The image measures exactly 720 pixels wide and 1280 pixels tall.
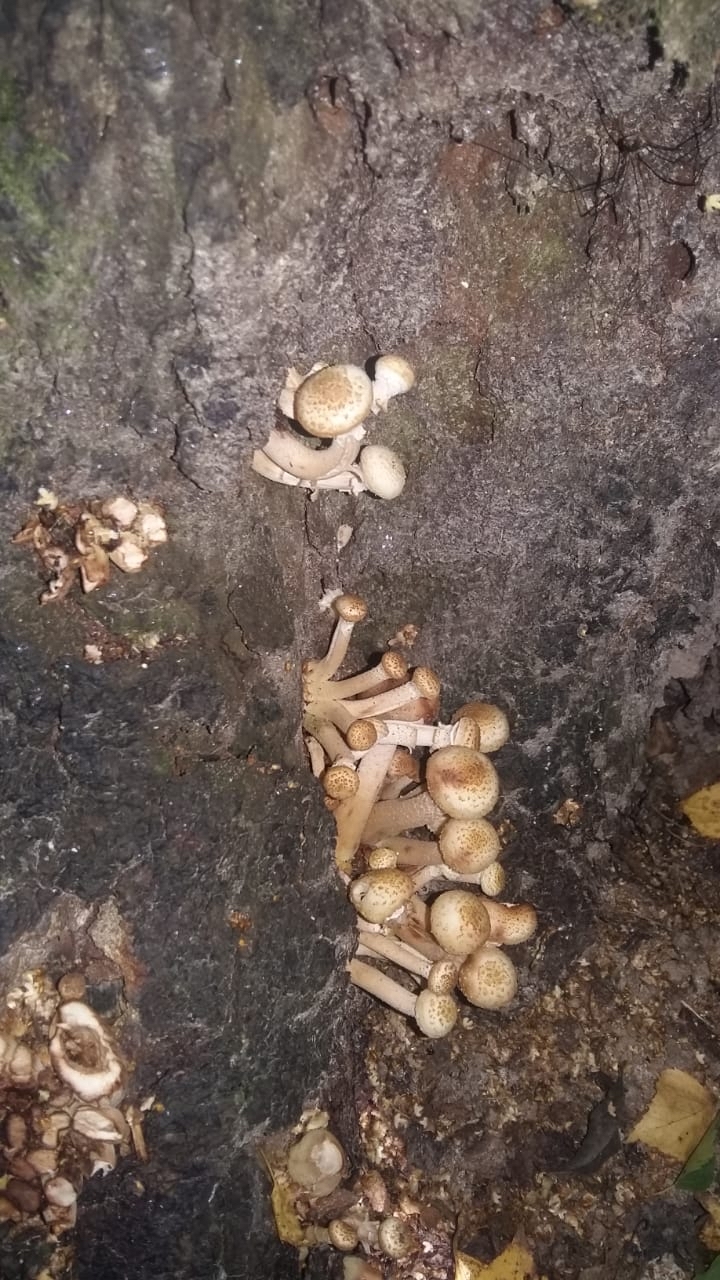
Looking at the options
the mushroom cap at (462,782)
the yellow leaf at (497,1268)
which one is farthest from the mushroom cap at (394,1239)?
the mushroom cap at (462,782)

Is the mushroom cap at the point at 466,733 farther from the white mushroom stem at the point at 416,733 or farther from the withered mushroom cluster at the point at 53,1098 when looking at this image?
the withered mushroom cluster at the point at 53,1098

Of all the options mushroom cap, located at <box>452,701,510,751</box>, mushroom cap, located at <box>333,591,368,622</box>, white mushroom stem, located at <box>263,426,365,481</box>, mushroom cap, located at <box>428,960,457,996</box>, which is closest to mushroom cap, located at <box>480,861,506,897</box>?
mushroom cap, located at <box>428,960,457,996</box>

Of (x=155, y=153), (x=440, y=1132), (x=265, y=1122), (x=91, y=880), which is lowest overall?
(x=440, y=1132)

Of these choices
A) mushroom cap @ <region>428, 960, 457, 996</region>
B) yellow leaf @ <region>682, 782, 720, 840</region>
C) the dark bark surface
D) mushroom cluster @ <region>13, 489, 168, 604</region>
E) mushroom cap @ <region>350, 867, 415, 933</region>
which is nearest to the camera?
the dark bark surface

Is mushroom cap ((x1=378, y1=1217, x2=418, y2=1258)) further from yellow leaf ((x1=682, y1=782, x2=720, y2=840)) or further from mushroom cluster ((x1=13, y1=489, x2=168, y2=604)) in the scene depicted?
mushroom cluster ((x1=13, y1=489, x2=168, y2=604))

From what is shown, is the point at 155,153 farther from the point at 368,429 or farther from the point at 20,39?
the point at 368,429

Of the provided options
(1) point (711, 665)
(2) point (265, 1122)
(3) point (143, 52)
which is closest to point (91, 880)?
(2) point (265, 1122)
